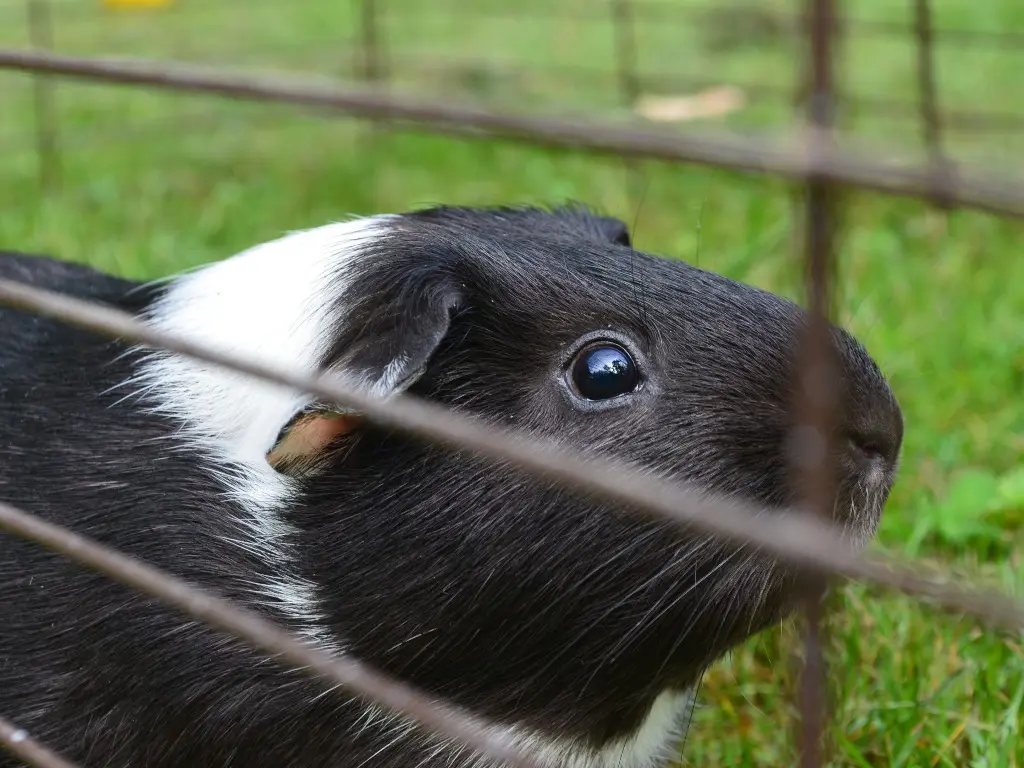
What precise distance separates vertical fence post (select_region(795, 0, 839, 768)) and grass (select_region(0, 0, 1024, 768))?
0.45 meters

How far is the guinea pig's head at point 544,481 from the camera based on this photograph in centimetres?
175

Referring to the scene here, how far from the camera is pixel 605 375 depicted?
182cm

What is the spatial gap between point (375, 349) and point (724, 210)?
4.08m

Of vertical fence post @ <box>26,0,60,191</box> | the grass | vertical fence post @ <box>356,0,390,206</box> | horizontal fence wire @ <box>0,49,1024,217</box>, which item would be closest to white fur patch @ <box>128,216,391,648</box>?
horizontal fence wire @ <box>0,49,1024,217</box>

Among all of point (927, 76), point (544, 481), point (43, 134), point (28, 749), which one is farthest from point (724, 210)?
point (28, 749)

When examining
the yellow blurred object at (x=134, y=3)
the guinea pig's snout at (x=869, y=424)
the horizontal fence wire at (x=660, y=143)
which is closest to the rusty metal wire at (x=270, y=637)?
the horizontal fence wire at (x=660, y=143)

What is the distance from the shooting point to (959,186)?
0.80m

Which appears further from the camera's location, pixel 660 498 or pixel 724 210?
pixel 724 210

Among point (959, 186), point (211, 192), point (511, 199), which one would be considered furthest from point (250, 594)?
point (211, 192)

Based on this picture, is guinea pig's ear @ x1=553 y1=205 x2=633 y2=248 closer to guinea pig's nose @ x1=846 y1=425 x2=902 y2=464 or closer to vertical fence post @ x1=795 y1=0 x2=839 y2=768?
guinea pig's nose @ x1=846 y1=425 x2=902 y2=464

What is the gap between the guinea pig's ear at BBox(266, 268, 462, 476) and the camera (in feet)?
5.57

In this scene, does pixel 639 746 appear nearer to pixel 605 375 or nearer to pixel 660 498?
pixel 605 375

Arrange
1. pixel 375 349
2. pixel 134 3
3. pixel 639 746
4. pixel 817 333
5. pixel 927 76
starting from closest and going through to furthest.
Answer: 1. pixel 817 333
2. pixel 375 349
3. pixel 639 746
4. pixel 927 76
5. pixel 134 3

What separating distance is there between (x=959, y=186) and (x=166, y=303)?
176 cm
